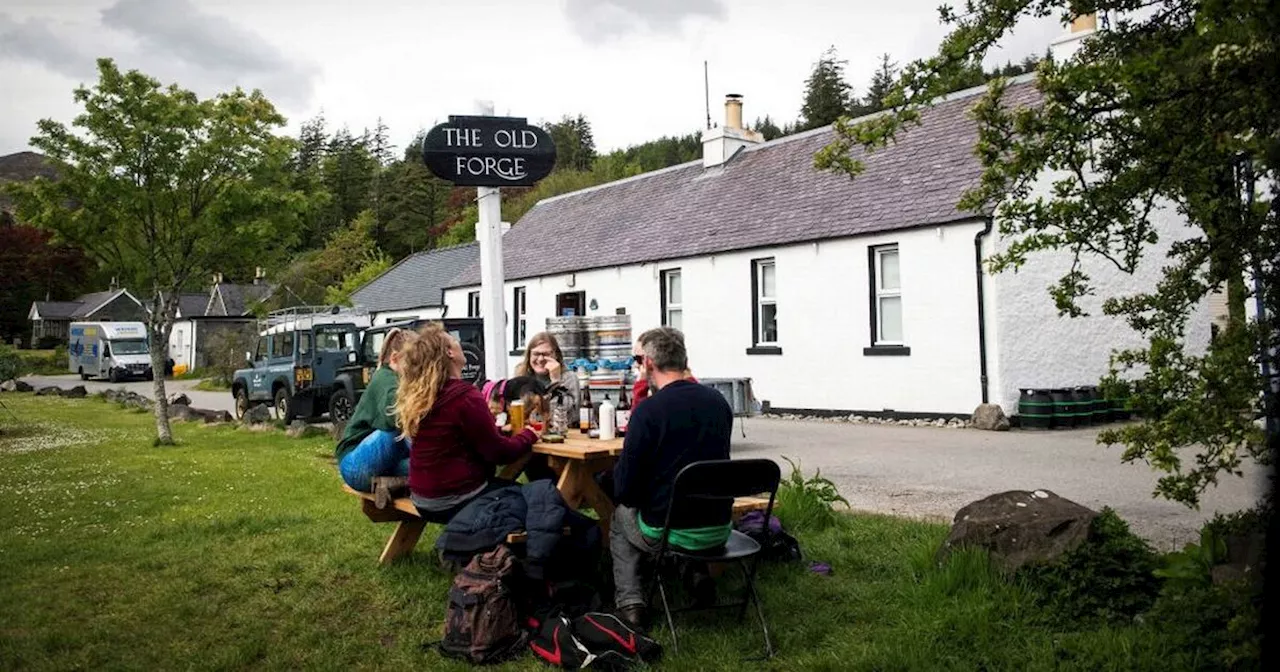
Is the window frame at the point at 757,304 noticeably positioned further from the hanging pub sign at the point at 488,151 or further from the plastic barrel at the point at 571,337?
the plastic barrel at the point at 571,337

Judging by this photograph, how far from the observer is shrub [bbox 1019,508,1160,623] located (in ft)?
14.0

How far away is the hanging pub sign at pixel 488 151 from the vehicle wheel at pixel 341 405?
7320 mm

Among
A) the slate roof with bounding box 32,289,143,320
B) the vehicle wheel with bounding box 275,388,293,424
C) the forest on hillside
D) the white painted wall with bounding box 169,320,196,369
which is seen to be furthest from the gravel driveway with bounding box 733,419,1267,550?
the slate roof with bounding box 32,289,143,320

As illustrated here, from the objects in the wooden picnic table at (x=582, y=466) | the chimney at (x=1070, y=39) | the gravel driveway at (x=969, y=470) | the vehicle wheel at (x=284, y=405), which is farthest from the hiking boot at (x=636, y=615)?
the vehicle wheel at (x=284, y=405)

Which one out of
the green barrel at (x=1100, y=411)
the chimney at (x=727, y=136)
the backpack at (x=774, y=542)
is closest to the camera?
the backpack at (x=774, y=542)

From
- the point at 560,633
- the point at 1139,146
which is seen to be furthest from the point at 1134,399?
the point at 560,633

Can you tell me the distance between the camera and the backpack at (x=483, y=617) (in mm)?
4297

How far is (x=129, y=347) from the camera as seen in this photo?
4069cm

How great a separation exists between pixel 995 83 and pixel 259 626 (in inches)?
183

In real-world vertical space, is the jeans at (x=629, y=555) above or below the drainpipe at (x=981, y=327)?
below

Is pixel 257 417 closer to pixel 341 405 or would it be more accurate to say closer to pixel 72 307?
pixel 341 405

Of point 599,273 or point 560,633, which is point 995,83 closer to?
point 560,633

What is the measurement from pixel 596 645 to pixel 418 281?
31.0 metres

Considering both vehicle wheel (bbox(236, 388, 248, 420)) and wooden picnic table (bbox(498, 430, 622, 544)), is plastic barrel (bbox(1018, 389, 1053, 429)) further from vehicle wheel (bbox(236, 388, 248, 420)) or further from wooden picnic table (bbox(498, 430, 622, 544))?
vehicle wheel (bbox(236, 388, 248, 420))
